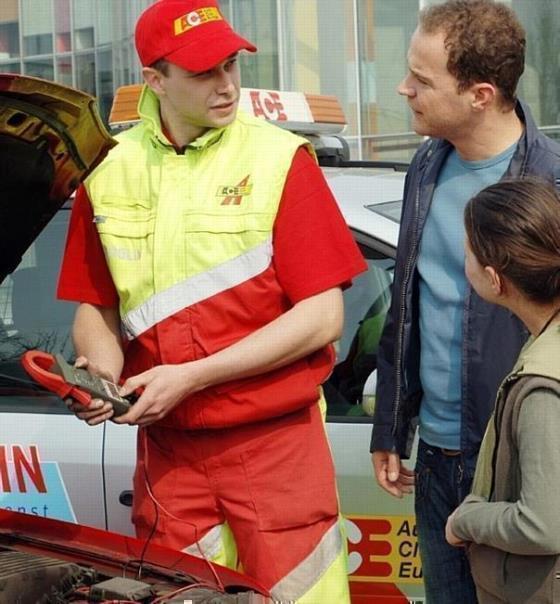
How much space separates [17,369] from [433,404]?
1700 mm

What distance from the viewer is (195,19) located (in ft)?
10.2

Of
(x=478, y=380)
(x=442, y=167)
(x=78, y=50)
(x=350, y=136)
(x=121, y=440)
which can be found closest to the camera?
(x=478, y=380)

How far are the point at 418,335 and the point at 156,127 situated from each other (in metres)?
0.77

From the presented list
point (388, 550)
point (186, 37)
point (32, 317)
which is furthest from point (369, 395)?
point (186, 37)

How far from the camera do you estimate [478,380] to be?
286cm

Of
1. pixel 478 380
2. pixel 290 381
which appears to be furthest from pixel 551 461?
pixel 290 381

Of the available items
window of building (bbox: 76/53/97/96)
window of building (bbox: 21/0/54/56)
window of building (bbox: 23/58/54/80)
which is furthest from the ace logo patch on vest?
window of building (bbox: 21/0/54/56)

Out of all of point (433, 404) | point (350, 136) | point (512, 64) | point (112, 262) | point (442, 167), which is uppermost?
point (512, 64)

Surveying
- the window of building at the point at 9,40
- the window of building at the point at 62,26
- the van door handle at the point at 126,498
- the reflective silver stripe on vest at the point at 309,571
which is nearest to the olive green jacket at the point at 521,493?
the reflective silver stripe on vest at the point at 309,571

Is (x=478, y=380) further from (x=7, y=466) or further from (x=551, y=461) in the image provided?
(x=7, y=466)

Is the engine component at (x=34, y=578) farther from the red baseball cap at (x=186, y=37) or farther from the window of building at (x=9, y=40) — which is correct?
the window of building at (x=9, y=40)

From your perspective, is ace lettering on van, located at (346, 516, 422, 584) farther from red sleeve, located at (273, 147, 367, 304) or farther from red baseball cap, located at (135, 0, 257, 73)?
red baseball cap, located at (135, 0, 257, 73)

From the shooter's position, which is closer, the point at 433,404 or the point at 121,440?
the point at 433,404

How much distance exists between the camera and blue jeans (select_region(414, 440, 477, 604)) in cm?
298
